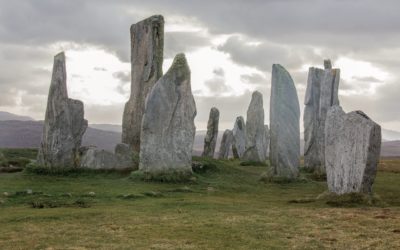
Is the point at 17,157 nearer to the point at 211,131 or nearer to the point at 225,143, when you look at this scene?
the point at 211,131

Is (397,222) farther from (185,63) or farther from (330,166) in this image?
(185,63)

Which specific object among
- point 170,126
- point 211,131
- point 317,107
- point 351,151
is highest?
point 317,107

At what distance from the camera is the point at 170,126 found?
96.5 ft

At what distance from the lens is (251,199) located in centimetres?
2438

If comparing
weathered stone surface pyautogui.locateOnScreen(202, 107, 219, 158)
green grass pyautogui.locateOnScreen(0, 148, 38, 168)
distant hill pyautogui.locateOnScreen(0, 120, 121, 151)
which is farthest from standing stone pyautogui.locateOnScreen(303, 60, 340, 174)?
distant hill pyautogui.locateOnScreen(0, 120, 121, 151)

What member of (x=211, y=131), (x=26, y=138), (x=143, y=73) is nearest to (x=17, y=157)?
(x=143, y=73)

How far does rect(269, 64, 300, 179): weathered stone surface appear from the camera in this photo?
30.7 metres

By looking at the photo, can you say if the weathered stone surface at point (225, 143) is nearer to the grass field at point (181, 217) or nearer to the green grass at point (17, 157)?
A: the green grass at point (17, 157)

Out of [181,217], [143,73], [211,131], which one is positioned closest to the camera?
[181,217]

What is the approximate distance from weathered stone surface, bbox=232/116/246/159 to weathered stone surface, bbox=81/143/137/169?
934 inches

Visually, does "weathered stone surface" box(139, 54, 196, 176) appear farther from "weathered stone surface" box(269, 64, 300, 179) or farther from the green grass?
the green grass

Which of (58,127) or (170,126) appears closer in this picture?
(170,126)

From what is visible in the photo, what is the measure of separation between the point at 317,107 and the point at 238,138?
1778cm

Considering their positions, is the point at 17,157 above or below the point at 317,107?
below
